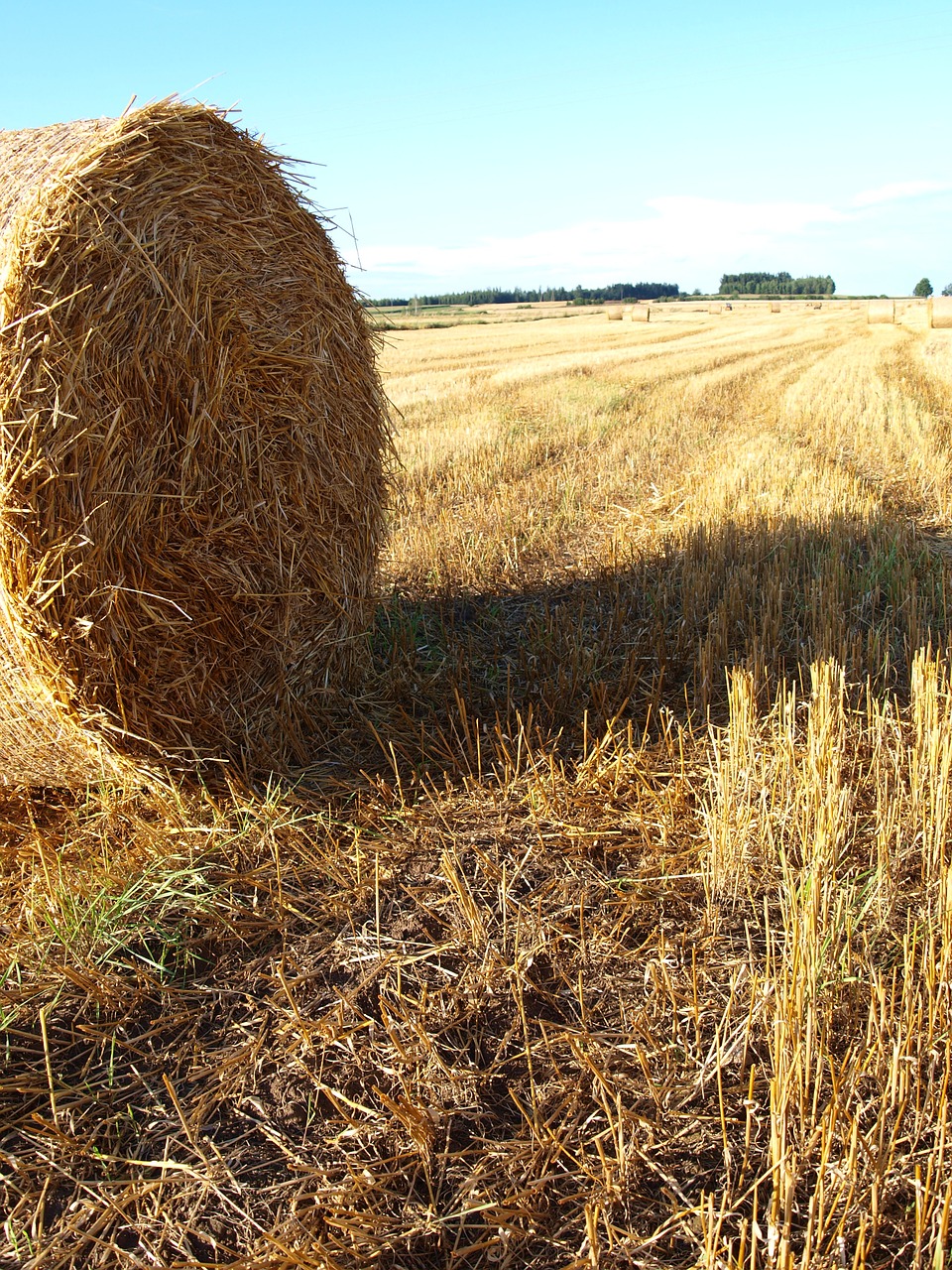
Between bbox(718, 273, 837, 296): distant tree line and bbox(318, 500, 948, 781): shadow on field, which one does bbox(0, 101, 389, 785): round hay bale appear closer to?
bbox(318, 500, 948, 781): shadow on field

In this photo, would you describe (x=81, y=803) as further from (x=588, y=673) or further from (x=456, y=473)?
(x=456, y=473)

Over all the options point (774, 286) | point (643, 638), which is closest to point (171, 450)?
point (643, 638)

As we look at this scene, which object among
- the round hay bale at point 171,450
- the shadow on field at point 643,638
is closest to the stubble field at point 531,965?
the shadow on field at point 643,638

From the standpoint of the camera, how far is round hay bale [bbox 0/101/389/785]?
313 centimetres

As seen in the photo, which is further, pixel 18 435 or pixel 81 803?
pixel 81 803

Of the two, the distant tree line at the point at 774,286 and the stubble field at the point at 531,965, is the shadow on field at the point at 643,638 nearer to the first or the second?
the stubble field at the point at 531,965

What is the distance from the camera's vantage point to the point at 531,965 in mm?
2666

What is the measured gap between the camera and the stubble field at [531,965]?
201cm

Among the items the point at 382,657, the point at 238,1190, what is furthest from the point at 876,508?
the point at 238,1190

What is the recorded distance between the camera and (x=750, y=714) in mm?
3762

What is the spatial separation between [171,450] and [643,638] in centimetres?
244

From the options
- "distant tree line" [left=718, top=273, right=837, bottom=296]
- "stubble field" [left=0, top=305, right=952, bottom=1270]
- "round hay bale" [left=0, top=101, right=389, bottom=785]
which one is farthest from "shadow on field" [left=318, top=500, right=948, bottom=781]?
"distant tree line" [left=718, top=273, right=837, bottom=296]

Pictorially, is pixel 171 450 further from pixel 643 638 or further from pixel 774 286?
pixel 774 286

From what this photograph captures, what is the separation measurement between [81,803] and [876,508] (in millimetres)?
5270
